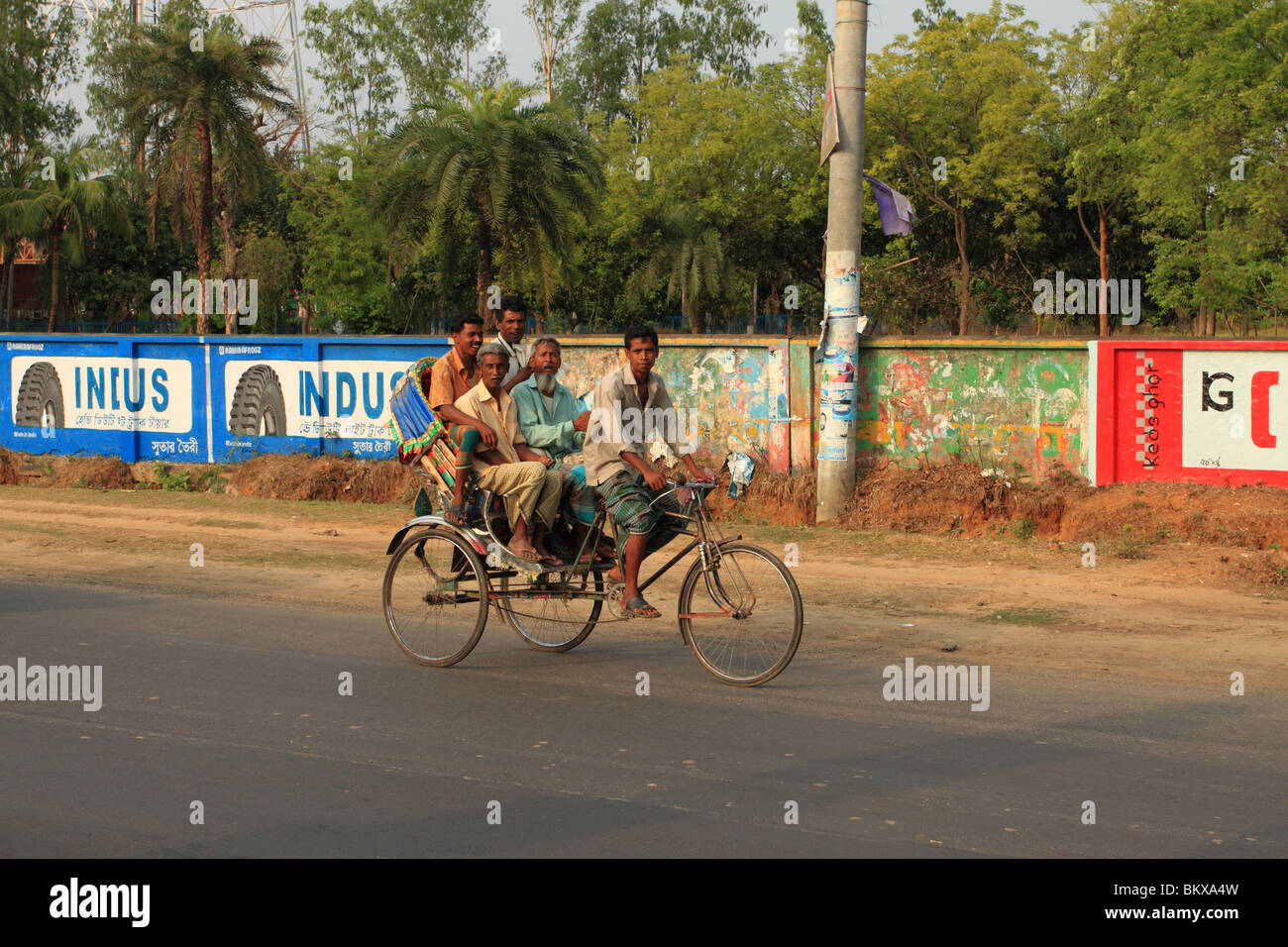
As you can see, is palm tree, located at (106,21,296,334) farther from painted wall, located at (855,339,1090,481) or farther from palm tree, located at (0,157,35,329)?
painted wall, located at (855,339,1090,481)

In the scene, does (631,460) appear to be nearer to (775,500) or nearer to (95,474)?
(775,500)

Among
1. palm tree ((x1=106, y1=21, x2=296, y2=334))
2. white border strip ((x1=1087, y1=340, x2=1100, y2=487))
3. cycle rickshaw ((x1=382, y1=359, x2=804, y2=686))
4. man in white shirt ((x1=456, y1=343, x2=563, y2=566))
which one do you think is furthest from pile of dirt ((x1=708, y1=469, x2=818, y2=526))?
palm tree ((x1=106, y1=21, x2=296, y2=334))

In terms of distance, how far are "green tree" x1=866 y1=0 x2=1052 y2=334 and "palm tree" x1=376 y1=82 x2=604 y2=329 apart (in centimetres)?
2011

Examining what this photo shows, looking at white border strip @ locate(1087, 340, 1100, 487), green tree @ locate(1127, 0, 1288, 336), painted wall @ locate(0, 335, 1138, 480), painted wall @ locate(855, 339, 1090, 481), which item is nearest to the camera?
white border strip @ locate(1087, 340, 1100, 487)

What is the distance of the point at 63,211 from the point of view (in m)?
48.4

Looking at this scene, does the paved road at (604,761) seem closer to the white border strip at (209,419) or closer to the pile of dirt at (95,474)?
the white border strip at (209,419)

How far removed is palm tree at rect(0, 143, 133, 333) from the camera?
47500 millimetres

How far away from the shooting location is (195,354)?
19.3 metres

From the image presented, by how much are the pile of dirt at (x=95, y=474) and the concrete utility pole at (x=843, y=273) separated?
423 inches

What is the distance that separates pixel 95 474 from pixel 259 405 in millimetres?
2643

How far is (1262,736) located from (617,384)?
392 cm

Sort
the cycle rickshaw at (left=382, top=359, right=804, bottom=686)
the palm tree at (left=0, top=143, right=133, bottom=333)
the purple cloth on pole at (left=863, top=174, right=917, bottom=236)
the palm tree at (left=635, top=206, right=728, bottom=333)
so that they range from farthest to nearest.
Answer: the palm tree at (left=0, top=143, right=133, bottom=333) → the palm tree at (left=635, top=206, right=728, bottom=333) → the purple cloth on pole at (left=863, top=174, right=917, bottom=236) → the cycle rickshaw at (left=382, top=359, right=804, bottom=686)

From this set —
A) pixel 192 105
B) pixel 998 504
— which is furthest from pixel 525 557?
pixel 192 105
